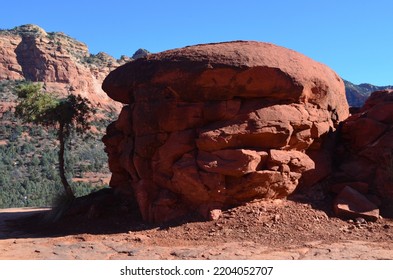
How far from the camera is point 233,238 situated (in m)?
9.09

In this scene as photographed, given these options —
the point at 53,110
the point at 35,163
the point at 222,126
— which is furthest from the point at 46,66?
the point at 222,126

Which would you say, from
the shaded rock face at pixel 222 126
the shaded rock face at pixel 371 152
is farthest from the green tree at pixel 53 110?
the shaded rock face at pixel 371 152

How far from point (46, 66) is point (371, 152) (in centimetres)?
5656

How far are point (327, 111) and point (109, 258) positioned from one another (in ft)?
24.9

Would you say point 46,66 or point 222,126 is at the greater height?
point 46,66

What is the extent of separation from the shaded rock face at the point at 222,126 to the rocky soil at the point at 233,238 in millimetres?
572

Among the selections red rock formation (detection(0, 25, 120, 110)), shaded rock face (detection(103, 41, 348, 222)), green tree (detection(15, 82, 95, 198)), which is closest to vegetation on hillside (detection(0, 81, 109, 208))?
green tree (detection(15, 82, 95, 198))

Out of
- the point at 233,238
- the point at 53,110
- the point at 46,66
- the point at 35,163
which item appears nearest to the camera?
the point at 233,238

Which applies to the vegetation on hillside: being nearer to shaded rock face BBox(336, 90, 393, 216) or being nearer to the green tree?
the green tree

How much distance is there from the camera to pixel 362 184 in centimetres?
1062

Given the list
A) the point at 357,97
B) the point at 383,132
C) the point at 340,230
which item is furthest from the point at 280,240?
the point at 357,97

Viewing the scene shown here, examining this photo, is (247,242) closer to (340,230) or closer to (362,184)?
(340,230)

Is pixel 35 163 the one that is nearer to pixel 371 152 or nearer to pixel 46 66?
pixel 371 152

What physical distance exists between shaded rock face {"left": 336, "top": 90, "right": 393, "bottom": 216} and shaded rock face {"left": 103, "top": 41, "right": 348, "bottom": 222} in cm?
77
